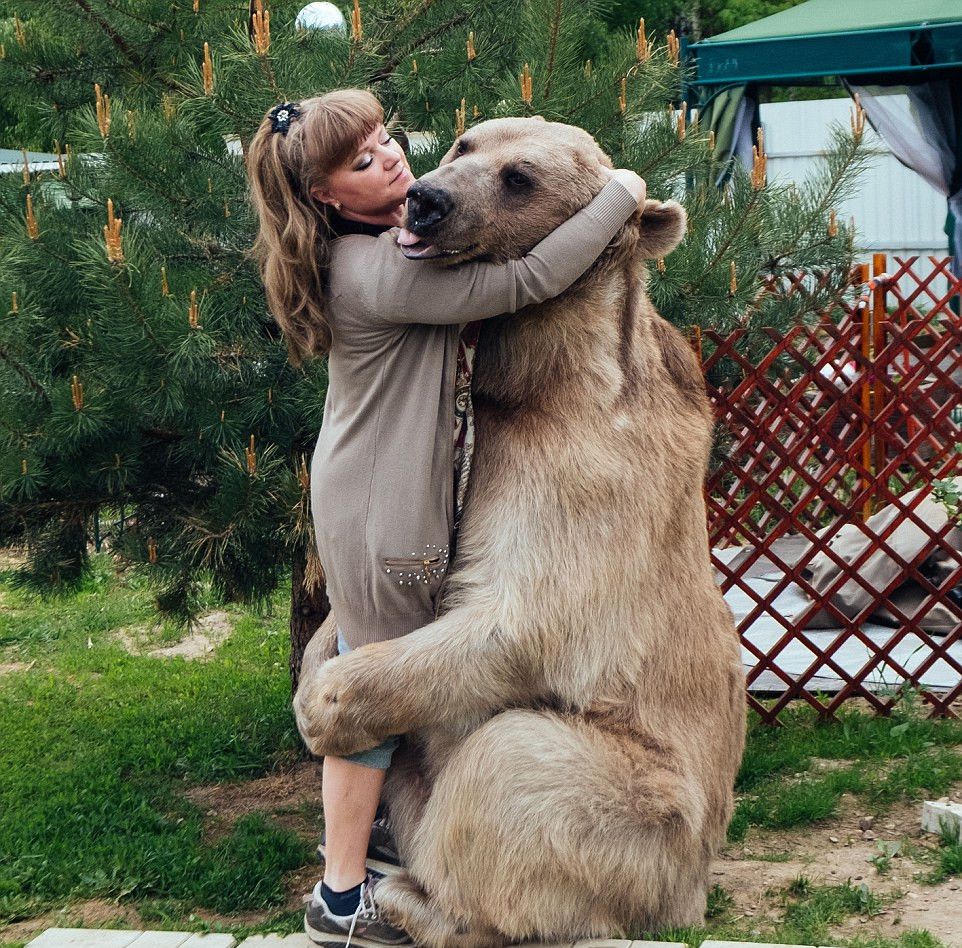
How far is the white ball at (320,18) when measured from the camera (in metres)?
3.97

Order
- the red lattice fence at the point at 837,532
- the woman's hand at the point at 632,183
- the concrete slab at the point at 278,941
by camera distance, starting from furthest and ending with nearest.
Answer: the red lattice fence at the point at 837,532 → the concrete slab at the point at 278,941 → the woman's hand at the point at 632,183

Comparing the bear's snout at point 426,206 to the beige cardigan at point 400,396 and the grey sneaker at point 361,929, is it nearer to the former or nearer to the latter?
the beige cardigan at point 400,396

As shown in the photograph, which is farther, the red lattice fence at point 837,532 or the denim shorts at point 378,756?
the red lattice fence at point 837,532

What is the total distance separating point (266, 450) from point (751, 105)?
692 centimetres

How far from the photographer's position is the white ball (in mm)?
3971

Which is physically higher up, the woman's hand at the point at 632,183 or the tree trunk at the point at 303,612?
the woman's hand at the point at 632,183

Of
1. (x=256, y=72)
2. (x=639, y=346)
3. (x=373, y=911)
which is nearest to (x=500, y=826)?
(x=373, y=911)

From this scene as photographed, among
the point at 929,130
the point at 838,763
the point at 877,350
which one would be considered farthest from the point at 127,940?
the point at 929,130

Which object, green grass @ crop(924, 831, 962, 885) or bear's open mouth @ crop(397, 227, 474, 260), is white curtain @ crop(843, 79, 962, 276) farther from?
bear's open mouth @ crop(397, 227, 474, 260)

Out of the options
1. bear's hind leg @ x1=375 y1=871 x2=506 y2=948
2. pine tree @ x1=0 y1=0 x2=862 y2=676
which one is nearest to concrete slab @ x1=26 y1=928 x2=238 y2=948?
bear's hind leg @ x1=375 y1=871 x2=506 y2=948

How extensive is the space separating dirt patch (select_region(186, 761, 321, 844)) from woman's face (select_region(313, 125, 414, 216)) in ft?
7.71

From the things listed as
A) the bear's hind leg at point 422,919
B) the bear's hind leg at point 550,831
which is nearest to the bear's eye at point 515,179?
the bear's hind leg at point 550,831

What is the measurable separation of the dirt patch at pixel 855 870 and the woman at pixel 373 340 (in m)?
1.25

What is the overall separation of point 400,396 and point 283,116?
70cm
